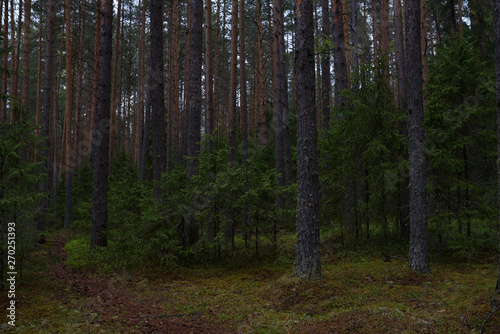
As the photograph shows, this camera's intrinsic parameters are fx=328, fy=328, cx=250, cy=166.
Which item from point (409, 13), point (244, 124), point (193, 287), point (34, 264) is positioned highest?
point (409, 13)

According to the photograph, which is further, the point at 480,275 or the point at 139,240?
the point at 139,240

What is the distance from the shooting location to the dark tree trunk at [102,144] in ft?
31.7

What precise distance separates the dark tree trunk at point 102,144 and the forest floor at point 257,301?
5.25 feet

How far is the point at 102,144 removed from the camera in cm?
998

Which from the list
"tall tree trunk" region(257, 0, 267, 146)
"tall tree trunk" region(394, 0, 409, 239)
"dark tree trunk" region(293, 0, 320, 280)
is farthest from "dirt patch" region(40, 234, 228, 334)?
"tall tree trunk" region(257, 0, 267, 146)

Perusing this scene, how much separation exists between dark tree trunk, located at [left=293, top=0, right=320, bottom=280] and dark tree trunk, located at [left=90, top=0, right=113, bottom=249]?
6020 millimetres

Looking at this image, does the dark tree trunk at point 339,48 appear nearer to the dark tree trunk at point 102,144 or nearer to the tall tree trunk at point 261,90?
the tall tree trunk at point 261,90

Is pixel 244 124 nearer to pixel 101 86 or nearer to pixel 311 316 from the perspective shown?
pixel 101 86

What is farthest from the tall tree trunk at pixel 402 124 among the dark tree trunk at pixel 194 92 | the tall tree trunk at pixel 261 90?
the tall tree trunk at pixel 261 90

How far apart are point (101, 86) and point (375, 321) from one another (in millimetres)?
9373

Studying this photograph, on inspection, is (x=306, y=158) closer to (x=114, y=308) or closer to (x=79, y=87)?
(x=114, y=308)

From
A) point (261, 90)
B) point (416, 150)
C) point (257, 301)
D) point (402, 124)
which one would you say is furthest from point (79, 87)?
point (416, 150)

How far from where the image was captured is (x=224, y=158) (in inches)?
338

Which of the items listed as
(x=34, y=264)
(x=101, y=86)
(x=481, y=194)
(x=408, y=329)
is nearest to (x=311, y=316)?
(x=408, y=329)
